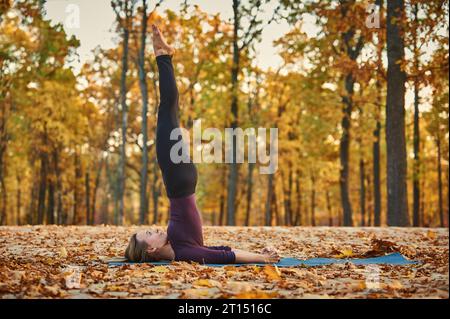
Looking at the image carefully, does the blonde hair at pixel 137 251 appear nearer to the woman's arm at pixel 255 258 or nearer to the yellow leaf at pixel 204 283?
the woman's arm at pixel 255 258

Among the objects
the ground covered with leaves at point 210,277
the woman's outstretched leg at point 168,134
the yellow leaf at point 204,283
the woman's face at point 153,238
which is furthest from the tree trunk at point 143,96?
the yellow leaf at point 204,283

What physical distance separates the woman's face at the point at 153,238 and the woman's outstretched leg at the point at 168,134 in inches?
20.2

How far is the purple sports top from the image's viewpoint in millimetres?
6465

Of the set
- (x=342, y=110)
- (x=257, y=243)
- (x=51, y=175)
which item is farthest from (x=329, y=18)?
(x=51, y=175)

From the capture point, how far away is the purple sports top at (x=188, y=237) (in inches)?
255

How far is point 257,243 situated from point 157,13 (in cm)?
1625

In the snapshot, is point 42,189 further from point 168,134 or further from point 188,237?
point 168,134

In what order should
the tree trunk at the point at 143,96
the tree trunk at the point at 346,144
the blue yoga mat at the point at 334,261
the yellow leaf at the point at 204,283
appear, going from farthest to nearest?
1. the tree trunk at the point at 346,144
2. the tree trunk at the point at 143,96
3. the blue yoga mat at the point at 334,261
4. the yellow leaf at the point at 204,283

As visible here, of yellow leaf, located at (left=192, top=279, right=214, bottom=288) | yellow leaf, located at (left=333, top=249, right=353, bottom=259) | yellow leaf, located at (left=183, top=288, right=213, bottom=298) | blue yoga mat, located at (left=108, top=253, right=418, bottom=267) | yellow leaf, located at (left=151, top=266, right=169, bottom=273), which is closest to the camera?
yellow leaf, located at (left=183, top=288, right=213, bottom=298)

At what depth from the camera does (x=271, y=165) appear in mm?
30234

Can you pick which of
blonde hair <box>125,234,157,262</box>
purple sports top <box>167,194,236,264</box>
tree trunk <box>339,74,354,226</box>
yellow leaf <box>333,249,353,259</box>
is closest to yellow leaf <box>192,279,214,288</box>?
purple sports top <box>167,194,236,264</box>

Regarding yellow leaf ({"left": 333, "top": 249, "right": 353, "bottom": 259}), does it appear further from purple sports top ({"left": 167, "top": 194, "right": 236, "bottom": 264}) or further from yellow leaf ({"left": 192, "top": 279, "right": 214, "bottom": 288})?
yellow leaf ({"left": 192, "top": 279, "right": 214, "bottom": 288})

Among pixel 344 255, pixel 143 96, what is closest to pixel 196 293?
pixel 344 255
